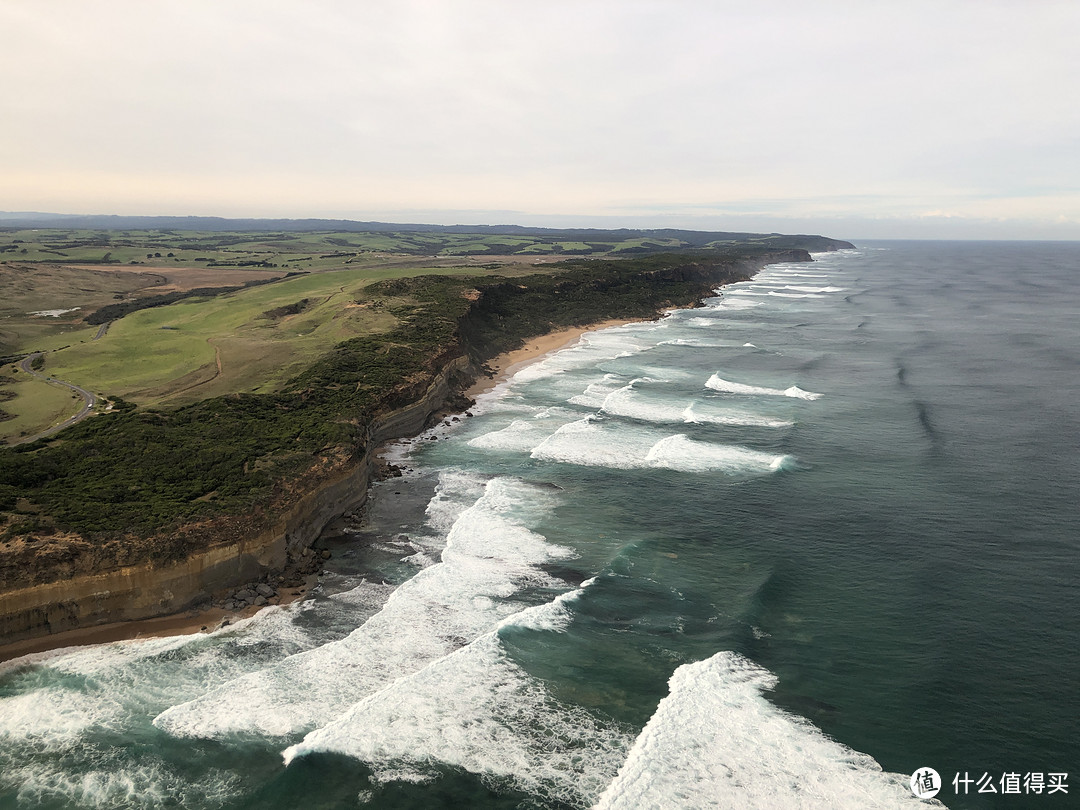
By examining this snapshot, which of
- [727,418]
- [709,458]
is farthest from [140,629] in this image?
[727,418]

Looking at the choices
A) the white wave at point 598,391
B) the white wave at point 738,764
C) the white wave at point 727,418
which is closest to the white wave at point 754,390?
the white wave at point 727,418

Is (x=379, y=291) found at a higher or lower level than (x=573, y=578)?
higher

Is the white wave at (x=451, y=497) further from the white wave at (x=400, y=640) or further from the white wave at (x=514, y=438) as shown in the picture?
the white wave at (x=514, y=438)

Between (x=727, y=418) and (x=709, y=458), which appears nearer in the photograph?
(x=709, y=458)

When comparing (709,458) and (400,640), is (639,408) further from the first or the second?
(400,640)

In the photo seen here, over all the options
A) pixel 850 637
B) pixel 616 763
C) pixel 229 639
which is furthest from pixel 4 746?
pixel 850 637

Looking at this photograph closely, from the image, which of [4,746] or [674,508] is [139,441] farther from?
[674,508]
